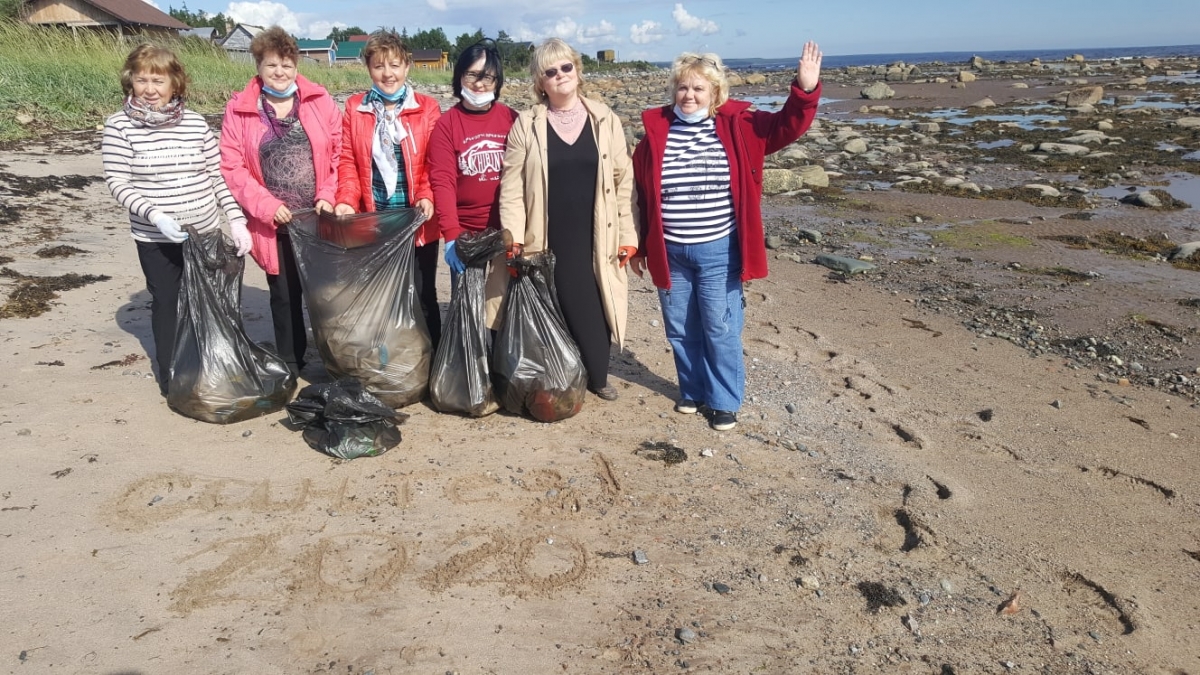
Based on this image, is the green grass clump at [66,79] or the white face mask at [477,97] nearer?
the white face mask at [477,97]

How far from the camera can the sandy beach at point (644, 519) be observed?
8.35 feet

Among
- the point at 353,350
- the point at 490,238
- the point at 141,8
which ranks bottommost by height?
the point at 353,350

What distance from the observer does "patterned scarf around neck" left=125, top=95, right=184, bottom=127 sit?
11.7ft

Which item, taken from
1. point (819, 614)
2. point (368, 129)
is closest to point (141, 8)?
point (368, 129)

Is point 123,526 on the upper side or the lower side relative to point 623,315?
lower

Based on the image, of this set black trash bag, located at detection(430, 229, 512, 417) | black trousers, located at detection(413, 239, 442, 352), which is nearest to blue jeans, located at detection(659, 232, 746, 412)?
black trash bag, located at detection(430, 229, 512, 417)

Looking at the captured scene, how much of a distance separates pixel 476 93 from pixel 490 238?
2.17 feet

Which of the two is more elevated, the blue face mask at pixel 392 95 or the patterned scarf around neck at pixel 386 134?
the blue face mask at pixel 392 95

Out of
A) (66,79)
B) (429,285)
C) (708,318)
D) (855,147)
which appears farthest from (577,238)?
(855,147)

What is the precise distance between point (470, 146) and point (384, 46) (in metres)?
0.58

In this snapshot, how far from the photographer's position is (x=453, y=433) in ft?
12.7

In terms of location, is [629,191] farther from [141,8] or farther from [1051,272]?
[141,8]

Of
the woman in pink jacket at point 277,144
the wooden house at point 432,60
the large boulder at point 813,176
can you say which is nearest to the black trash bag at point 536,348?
the woman in pink jacket at point 277,144

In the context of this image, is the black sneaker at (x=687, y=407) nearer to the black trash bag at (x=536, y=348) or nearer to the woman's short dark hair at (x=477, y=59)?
the black trash bag at (x=536, y=348)
